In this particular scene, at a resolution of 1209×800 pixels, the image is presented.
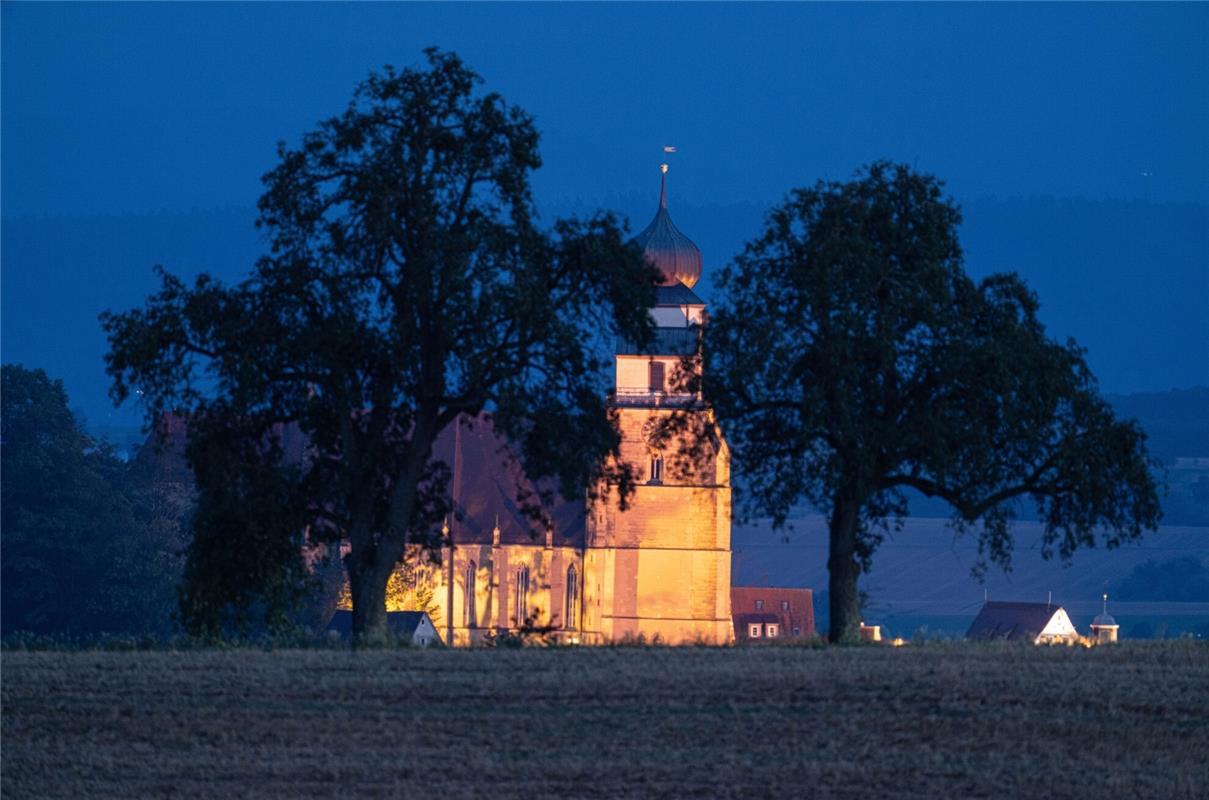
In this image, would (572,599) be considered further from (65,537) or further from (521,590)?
(65,537)

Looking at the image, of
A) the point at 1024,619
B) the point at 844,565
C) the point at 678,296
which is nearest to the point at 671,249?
the point at 678,296

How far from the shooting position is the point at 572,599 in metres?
118

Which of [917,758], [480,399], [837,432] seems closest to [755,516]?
[837,432]

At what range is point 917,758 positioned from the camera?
2203 cm

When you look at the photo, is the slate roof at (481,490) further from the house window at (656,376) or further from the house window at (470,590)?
the house window at (656,376)

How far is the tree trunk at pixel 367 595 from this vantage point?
1423 inches

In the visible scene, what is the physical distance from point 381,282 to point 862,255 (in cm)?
830

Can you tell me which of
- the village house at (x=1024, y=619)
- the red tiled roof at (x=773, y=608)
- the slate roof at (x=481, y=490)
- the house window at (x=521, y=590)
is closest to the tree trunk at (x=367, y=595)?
the village house at (x=1024, y=619)

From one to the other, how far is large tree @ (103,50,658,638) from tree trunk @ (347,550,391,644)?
0.04 m

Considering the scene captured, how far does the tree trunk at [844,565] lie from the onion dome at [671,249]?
74.0 m

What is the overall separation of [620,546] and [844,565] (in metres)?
72.7

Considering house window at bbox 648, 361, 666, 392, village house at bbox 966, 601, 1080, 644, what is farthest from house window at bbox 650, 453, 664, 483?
village house at bbox 966, 601, 1080, 644

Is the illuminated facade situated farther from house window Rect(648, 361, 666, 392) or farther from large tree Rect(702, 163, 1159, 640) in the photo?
large tree Rect(702, 163, 1159, 640)

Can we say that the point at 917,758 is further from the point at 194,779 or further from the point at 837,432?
the point at 837,432
